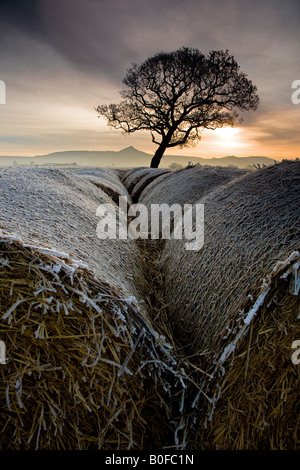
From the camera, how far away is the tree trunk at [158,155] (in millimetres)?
14797

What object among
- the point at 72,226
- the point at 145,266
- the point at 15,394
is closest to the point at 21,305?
the point at 15,394

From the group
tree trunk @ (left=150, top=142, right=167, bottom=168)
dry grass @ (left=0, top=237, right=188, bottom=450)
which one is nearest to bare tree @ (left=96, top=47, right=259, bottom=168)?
tree trunk @ (left=150, top=142, right=167, bottom=168)

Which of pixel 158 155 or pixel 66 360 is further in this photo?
pixel 158 155

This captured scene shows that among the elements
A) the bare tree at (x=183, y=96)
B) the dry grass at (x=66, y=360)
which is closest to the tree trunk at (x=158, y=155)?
the bare tree at (x=183, y=96)

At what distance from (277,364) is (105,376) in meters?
0.81

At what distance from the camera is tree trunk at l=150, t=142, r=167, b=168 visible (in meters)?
14.8

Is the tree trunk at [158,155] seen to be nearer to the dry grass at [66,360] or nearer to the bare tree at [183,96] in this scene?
the bare tree at [183,96]

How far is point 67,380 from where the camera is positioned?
4.42 ft

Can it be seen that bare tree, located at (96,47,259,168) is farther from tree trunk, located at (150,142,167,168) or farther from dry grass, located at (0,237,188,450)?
dry grass, located at (0,237,188,450)

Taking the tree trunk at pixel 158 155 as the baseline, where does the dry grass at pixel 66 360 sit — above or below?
below

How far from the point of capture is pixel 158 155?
1490 centimetres

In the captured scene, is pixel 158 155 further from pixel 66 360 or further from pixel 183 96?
pixel 66 360

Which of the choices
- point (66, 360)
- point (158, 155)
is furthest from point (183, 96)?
point (66, 360)
